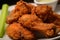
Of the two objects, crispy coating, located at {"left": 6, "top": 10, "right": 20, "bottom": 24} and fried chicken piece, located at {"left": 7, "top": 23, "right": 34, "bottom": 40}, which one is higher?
crispy coating, located at {"left": 6, "top": 10, "right": 20, "bottom": 24}

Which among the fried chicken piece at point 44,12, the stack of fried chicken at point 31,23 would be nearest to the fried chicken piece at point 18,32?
the stack of fried chicken at point 31,23

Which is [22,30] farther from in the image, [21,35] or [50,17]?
[50,17]

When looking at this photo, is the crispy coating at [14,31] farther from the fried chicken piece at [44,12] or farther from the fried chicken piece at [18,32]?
the fried chicken piece at [44,12]

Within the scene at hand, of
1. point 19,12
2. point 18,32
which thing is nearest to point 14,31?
point 18,32

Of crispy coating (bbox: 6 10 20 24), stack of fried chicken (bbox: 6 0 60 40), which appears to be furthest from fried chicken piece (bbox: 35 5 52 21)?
crispy coating (bbox: 6 10 20 24)

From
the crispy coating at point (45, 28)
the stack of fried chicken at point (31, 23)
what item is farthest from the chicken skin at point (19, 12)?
the crispy coating at point (45, 28)

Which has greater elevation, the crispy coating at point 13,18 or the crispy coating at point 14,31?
the crispy coating at point 13,18

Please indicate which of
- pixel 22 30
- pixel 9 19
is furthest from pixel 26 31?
pixel 9 19

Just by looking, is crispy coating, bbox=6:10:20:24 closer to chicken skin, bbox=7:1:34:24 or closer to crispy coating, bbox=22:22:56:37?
chicken skin, bbox=7:1:34:24
